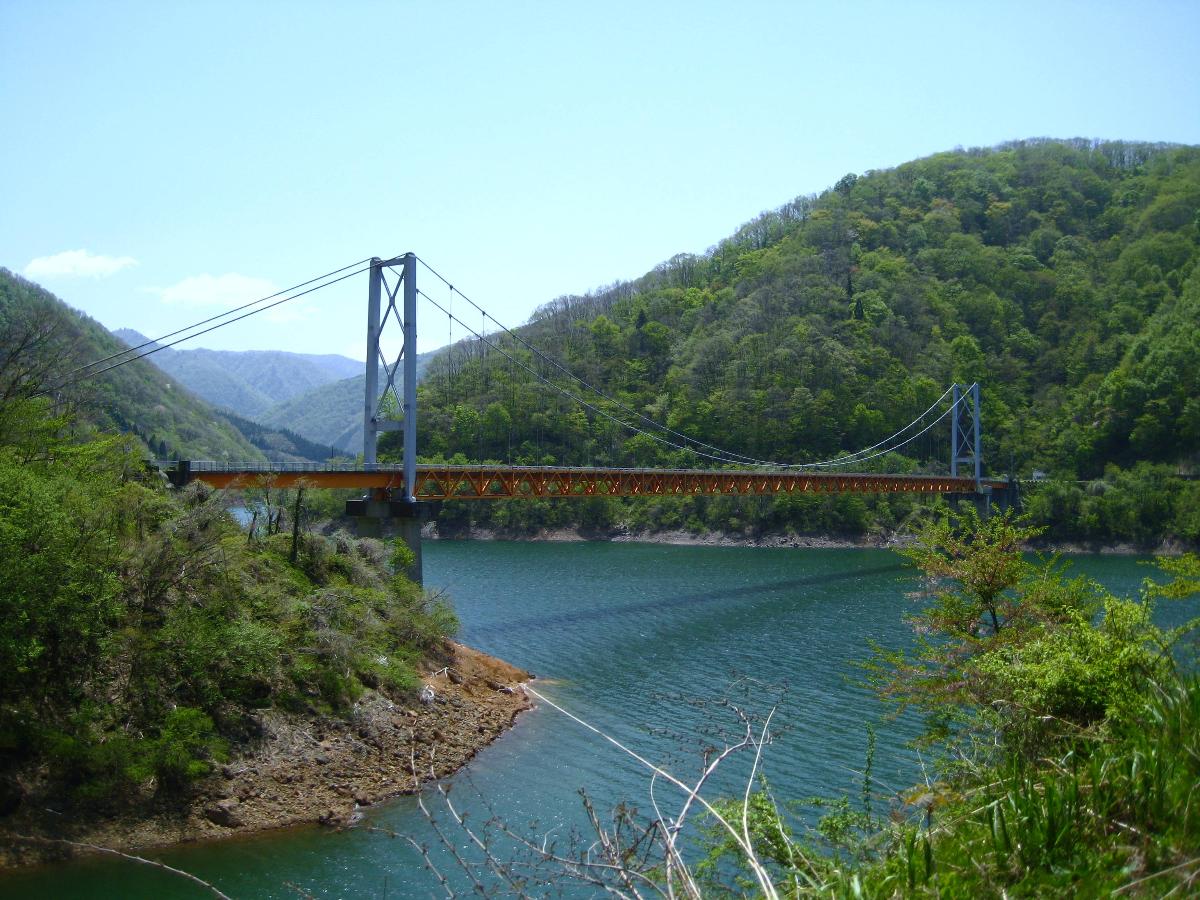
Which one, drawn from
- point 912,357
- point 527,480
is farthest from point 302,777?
point 912,357

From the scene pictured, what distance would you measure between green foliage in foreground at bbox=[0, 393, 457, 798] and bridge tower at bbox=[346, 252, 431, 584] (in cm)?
672

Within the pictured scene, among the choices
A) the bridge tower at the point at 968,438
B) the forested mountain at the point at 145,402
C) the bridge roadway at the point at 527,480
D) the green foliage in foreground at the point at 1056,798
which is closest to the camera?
the green foliage in foreground at the point at 1056,798

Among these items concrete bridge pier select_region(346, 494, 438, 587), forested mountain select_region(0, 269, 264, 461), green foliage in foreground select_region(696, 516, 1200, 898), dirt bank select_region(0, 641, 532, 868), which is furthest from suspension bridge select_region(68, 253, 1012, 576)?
forested mountain select_region(0, 269, 264, 461)

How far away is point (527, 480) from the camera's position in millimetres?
29812

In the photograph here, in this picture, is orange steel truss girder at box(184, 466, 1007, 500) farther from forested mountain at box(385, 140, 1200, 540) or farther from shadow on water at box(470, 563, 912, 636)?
forested mountain at box(385, 140, 1200, 540)

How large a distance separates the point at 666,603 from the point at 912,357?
138ft

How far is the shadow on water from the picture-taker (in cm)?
2636

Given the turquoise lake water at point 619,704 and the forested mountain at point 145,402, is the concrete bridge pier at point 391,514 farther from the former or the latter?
the forested mountain at point 145,402

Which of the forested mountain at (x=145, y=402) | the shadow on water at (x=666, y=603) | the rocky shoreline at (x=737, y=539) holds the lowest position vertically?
the rocky shoreline at (x=737, y=539)

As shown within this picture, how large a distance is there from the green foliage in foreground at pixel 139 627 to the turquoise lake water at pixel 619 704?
164 cm

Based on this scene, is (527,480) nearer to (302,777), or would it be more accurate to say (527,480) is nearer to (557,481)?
(557,481)

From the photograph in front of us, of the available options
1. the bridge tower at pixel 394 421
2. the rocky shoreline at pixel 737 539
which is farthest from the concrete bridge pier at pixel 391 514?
the rocky shoreline at pixel 737 539

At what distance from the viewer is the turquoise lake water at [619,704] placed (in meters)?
11.0

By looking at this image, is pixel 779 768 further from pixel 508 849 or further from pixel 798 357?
pixel 798 357
